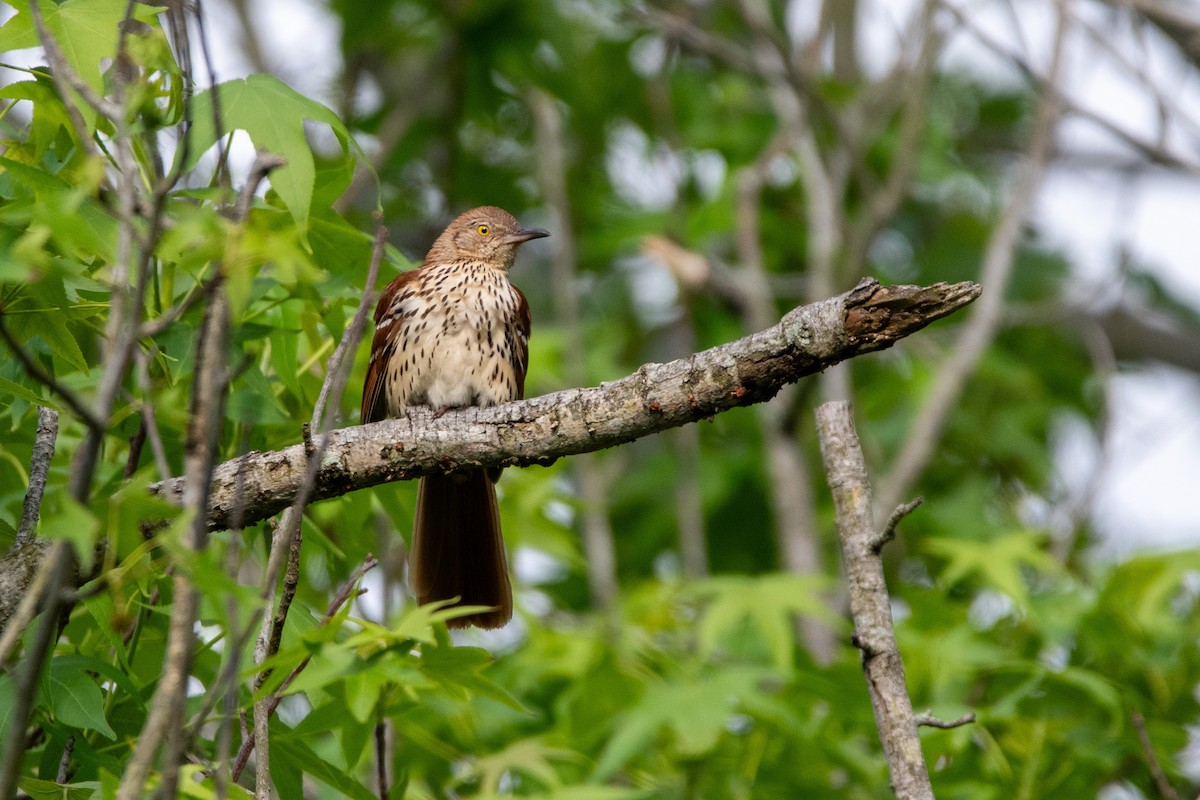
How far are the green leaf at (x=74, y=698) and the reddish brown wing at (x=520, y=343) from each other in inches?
82.7

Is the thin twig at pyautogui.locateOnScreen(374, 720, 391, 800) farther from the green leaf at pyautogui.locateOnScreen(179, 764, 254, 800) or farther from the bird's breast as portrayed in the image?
the bird's breast

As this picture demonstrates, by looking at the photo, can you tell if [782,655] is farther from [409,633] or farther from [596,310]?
[596,310]

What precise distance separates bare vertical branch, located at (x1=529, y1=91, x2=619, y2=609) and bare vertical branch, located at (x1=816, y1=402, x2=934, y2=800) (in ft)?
8.74

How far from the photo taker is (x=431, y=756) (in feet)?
13.6

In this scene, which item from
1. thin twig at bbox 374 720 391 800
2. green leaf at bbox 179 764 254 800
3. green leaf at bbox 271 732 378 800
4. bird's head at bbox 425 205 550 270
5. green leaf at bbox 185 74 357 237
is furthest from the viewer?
bird's head at bbox 425 205 550 270

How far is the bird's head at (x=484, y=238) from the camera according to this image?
15.8 feet

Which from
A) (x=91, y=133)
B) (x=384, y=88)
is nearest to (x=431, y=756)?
(x=91, y=133)

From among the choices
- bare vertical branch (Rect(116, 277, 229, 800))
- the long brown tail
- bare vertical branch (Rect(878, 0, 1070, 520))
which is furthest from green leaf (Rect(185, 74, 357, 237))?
bare vertical branch (Rect(878, 0, 1070, 520))

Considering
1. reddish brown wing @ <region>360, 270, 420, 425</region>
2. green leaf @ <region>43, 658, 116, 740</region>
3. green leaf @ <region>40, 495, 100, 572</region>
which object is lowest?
green leaf @ <region>40, 495, 100, 572</region>

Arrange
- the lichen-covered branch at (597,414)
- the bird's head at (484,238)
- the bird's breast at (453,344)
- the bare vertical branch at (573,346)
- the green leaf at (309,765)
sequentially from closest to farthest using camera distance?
the lichen-covered branch at (597,414)
the green leaf at (309,765)
the bird's breast at (453,344)
the bird's head at (484,238)
the bare vertical branch at (573,346)

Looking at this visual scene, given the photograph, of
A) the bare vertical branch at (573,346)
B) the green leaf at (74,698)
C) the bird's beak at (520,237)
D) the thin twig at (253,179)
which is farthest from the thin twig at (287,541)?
the bare vertical branch at (573,346)

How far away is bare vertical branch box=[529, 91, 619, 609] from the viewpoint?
6.01 m

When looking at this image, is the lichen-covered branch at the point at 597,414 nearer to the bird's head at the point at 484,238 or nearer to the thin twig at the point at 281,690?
the thin twig at the point at 281,690

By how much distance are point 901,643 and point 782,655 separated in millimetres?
376
